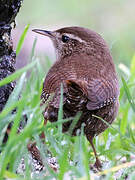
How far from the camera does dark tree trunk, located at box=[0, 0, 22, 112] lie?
4215 millimetres

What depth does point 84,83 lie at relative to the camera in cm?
423

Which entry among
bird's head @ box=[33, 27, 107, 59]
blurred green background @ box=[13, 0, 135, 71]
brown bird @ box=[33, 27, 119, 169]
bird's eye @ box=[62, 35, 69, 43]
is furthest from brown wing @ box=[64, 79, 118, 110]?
blurred green background @ box=[13, 0, 135, 71]

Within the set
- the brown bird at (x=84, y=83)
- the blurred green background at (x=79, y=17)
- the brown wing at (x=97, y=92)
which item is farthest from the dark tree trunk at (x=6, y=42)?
the blurred green background at (x=79, y=17)

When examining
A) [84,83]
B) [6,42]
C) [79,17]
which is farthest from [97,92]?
[79,17]

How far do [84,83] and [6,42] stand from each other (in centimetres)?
72

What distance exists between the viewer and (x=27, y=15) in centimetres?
1097

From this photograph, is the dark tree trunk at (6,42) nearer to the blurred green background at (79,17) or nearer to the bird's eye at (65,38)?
the bird's eye at (65,38)

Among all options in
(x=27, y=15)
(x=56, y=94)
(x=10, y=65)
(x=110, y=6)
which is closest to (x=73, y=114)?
(x=56, y=94)

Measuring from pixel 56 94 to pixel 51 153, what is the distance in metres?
0.62

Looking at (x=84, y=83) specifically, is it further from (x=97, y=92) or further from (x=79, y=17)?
(x=79, y=17)

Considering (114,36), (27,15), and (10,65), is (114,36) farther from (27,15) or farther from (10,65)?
(10,65)

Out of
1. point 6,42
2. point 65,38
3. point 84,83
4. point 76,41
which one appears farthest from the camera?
point 65,38

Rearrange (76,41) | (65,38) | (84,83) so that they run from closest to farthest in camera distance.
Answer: (84,83)
(76,41)
(65,38)

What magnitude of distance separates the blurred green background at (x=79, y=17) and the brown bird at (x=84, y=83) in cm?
458
